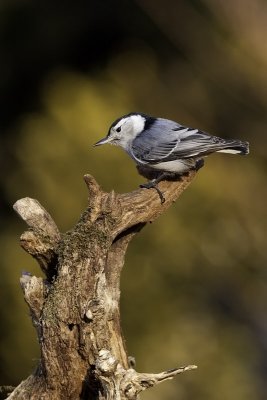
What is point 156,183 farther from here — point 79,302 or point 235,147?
point 79,302

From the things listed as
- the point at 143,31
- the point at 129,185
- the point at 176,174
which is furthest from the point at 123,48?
the point at 176,174

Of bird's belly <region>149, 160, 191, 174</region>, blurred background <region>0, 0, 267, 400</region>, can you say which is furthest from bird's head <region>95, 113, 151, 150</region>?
blurred background <region>0, 0, 267, 400</region>

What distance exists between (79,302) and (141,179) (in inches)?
93.4

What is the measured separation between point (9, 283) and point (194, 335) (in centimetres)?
113

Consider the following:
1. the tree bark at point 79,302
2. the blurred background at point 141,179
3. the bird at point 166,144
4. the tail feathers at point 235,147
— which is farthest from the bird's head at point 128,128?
the tree bark at point 79,302

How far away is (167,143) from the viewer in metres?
3.74

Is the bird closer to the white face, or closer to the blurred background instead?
the white face

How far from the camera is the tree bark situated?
292cm

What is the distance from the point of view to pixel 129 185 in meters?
5.23

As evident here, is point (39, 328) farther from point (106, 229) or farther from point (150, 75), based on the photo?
point (150, 75)

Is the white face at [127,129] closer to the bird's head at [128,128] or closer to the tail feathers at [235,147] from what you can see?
the bird's head at [128,128]

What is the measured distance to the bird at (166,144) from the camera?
11.9ft

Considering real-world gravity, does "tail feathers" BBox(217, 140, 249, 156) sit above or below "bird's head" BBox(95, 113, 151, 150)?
below

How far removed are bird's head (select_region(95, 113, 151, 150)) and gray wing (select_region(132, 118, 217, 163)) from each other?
0.14ft
